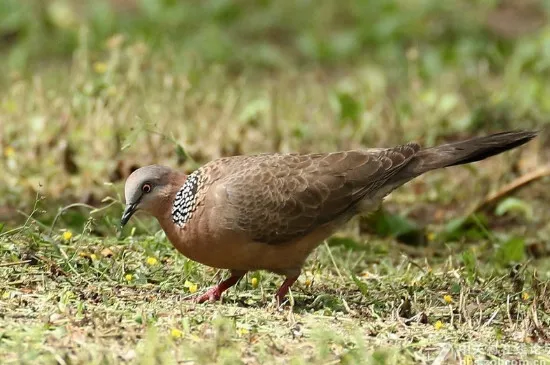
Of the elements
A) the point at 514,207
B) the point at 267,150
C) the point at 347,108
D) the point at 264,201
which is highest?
the point at 264,201

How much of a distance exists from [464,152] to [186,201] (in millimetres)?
1522

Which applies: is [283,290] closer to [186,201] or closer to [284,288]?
[284,288]

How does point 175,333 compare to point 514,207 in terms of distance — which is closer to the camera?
point 175,333

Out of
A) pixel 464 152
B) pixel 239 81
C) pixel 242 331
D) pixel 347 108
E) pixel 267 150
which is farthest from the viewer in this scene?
pixel 239 81

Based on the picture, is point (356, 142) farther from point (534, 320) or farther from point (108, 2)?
point (108, 2)

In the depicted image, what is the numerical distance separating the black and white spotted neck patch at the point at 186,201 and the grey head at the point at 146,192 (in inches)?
2.9

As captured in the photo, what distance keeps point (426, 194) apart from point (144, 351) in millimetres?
4051

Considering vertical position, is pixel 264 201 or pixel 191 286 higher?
pixel 264 201

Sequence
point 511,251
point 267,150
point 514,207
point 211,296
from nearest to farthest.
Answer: point 211,296 < point 511,251 < point 514,207 < point 267,150

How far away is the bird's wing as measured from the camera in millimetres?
5270

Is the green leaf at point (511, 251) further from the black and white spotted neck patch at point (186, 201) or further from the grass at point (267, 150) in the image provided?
the black and white spotted neck patch at point (186, 201)

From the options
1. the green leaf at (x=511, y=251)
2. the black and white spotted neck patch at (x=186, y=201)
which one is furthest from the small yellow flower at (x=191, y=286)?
the green leaf at (x=511, y=251)

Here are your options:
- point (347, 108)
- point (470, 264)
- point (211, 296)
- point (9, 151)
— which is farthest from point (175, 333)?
point (347, 108)

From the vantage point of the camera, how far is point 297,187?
545cm
